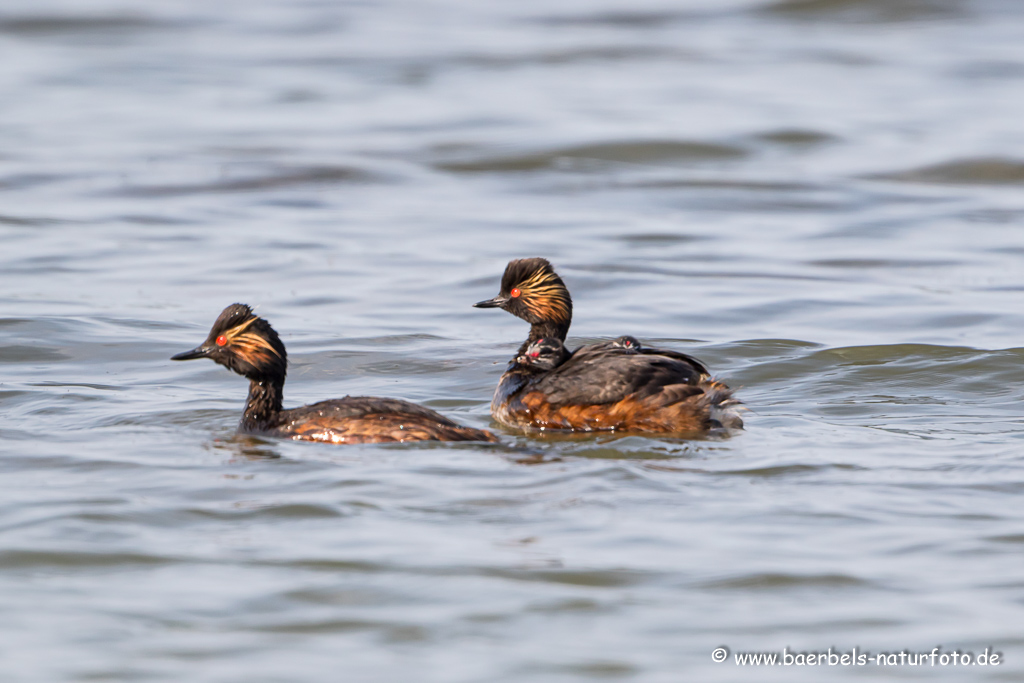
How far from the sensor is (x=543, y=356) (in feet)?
31.1

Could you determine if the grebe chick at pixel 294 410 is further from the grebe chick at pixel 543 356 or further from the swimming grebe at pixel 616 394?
the grebe chick at pixel 543 356

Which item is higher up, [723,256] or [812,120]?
[812,120]

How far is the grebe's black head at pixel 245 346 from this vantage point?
8703 mm

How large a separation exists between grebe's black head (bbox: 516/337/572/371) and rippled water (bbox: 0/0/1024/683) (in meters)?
0.59

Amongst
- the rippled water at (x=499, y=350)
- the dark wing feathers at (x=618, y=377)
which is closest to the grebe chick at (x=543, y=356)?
the dark wing feathers at (x=618, y=377)

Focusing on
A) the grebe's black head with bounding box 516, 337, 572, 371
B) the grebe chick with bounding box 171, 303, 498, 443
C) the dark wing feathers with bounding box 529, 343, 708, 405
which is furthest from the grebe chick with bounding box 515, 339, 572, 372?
the grebe chick with bounding box 171, 303, 498, 443

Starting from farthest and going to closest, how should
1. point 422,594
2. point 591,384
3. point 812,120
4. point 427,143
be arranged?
point 812,120, point 427,143, point 591,384, point 422,594

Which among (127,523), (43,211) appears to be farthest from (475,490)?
(43,211)

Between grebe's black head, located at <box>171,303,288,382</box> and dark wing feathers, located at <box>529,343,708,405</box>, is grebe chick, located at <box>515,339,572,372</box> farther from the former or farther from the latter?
grebe's black head, located at <box>171,303,288,382</box>

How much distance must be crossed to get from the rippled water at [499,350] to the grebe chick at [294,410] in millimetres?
163

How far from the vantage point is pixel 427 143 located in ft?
70.9

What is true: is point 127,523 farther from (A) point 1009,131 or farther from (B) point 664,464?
(A) point 1009,131

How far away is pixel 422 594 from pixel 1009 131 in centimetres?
1821

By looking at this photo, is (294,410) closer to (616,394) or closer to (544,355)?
(544,355)
